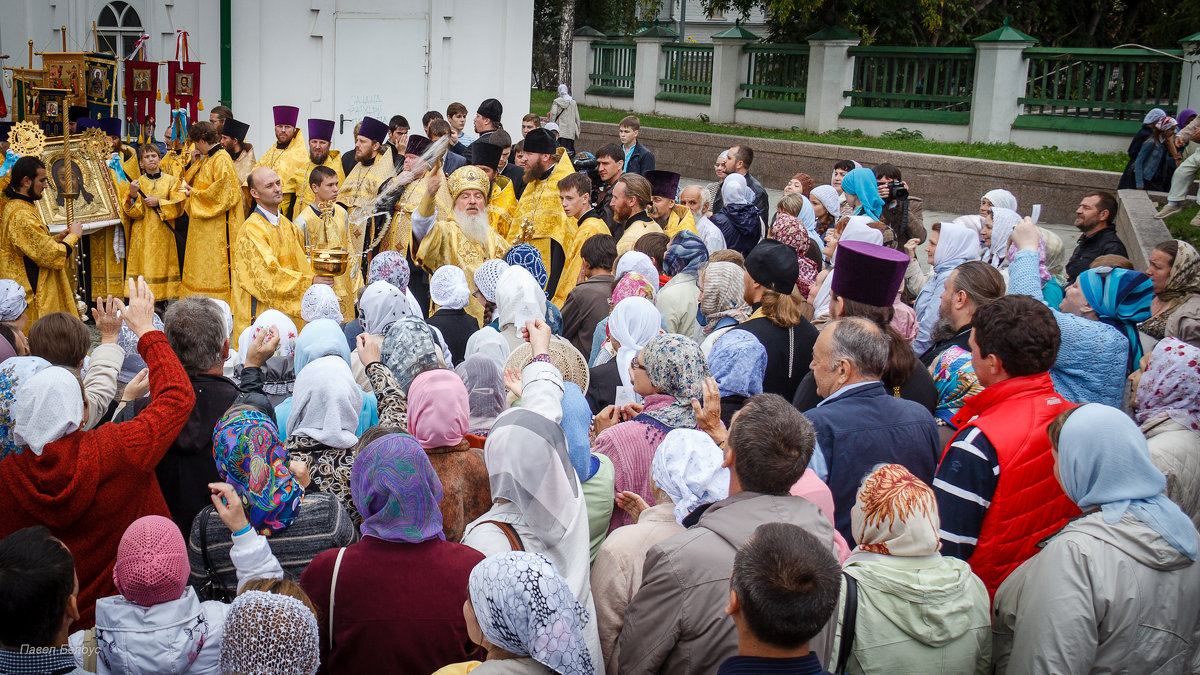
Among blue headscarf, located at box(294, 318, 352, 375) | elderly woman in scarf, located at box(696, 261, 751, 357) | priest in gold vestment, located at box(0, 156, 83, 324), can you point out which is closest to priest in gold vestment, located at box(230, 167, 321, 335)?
priest in gold vestment, located at box(0, 156, 83, 324)

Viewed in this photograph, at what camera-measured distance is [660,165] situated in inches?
804

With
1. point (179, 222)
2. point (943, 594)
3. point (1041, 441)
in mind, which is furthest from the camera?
point (179, 222)

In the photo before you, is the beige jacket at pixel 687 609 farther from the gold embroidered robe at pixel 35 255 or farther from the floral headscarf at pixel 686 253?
the gold embroidered robe at pixel 35 255

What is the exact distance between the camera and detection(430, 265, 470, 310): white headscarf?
18.0 ft

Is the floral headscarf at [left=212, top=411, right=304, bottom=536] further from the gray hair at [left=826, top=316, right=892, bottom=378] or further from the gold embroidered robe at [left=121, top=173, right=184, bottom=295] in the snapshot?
the gold embroidered robe at [left=121, top=173, right=184, bottom=295]

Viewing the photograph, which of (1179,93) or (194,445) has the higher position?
(1179,93)

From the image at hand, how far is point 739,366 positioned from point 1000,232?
3.58m

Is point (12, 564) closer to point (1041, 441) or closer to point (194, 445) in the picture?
point (194, 445)

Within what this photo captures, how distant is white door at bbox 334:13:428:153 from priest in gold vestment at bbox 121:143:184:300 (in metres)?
5.01

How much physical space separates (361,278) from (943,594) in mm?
6089

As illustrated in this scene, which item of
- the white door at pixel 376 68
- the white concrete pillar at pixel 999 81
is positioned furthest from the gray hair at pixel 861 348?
the white concrete pillar at pixel 999 81

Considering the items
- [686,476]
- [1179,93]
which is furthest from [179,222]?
[1179,93]

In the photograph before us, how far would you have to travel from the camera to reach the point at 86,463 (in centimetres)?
322

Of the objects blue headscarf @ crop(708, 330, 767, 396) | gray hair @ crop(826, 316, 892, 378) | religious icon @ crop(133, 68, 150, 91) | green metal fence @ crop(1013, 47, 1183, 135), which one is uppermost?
green metal fence @ crop(1013, 47, 1183, 135)
